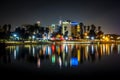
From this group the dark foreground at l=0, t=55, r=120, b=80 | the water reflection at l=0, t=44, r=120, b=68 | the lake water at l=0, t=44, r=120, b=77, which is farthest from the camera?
the water reflection at l=0, t=44, r=120, b=68

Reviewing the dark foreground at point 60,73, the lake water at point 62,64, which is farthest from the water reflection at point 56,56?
the dark foreground at point 60,73

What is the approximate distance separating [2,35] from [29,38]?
32938mm

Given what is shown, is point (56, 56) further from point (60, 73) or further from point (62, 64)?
point (60, 73)

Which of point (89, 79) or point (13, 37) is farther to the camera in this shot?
point (13, 37)

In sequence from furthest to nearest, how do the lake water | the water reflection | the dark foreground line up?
the water reflection, the lake water, the dark foreground

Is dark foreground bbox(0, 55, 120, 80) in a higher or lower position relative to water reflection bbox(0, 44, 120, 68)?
higher

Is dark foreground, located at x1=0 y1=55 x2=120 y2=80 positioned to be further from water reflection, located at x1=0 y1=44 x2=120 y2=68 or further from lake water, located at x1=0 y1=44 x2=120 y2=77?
water reflection, located at x1=0 y1=44 x2=120 y2=68

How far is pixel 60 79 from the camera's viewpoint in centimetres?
1515

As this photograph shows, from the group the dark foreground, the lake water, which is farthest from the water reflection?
the dark foreground

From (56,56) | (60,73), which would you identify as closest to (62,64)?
(60,73)

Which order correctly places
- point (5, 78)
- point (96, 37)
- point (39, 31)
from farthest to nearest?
point (96, 37) < point (39, 31) < point (5, 78)

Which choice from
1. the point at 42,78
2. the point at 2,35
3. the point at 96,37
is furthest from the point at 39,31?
the point at 42,78

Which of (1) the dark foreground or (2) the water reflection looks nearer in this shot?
(1) the dark foreground

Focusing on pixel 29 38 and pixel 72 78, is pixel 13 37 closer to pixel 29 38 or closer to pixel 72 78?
pixel 29 38
